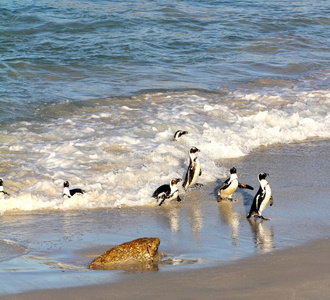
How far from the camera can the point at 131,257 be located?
20.1 feet

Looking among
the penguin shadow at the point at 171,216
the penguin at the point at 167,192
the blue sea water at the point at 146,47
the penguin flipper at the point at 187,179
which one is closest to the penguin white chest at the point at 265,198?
the penguin shadow at the point at 171,216

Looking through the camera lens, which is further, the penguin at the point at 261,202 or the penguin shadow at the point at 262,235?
the penguin at the point at 261,202

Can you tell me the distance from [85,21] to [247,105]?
336 inches

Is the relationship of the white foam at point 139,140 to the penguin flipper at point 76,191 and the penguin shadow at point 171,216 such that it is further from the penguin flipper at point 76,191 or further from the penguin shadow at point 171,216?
Answer: the penguin shadow at point 171,216

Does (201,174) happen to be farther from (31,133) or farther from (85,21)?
(85,21)

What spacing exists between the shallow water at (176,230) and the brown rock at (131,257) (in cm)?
13

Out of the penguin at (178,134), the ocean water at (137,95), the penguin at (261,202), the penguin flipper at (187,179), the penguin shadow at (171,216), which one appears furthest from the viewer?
the penguin at (178,134)

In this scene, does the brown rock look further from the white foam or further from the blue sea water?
the blue sea water

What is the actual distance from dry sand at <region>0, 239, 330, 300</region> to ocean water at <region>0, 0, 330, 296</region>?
472 mm

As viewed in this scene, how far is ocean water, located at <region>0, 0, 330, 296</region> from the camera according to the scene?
9.34 m

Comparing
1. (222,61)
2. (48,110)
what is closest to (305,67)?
(222,61)

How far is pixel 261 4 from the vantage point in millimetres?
25906

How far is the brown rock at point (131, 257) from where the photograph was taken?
19.9 feet

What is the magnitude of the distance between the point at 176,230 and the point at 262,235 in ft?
3.08
